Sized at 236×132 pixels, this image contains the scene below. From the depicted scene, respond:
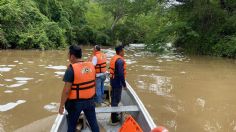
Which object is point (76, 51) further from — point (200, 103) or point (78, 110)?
point (200, 103)

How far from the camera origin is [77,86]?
575 cm

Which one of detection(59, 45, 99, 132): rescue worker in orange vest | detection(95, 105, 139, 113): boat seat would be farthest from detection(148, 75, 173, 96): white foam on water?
detection(59, 45, 99, 132): rescue worker in orange vest

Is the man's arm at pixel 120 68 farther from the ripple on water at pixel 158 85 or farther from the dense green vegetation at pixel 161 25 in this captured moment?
the dense green vegetation at pixel 161 25

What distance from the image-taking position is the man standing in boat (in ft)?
25.1

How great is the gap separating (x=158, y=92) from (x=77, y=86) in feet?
26.1

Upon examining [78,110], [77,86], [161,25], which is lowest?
[78,110]

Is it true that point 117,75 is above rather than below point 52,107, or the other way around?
above

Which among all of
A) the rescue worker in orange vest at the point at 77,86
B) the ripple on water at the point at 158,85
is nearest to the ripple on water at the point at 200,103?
the ripple on water at the point at 158,85

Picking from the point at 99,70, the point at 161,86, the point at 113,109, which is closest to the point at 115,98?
the point at 113,109

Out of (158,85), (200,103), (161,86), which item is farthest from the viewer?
(158,85)

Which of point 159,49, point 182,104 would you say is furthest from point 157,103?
point 159,49

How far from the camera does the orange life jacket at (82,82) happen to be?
5.68m

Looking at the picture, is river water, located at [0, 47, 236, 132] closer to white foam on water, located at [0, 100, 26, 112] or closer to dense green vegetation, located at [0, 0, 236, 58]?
white foam on water, located at [0, 100, 26, 112]

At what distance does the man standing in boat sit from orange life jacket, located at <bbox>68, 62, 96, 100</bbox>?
1804mm
